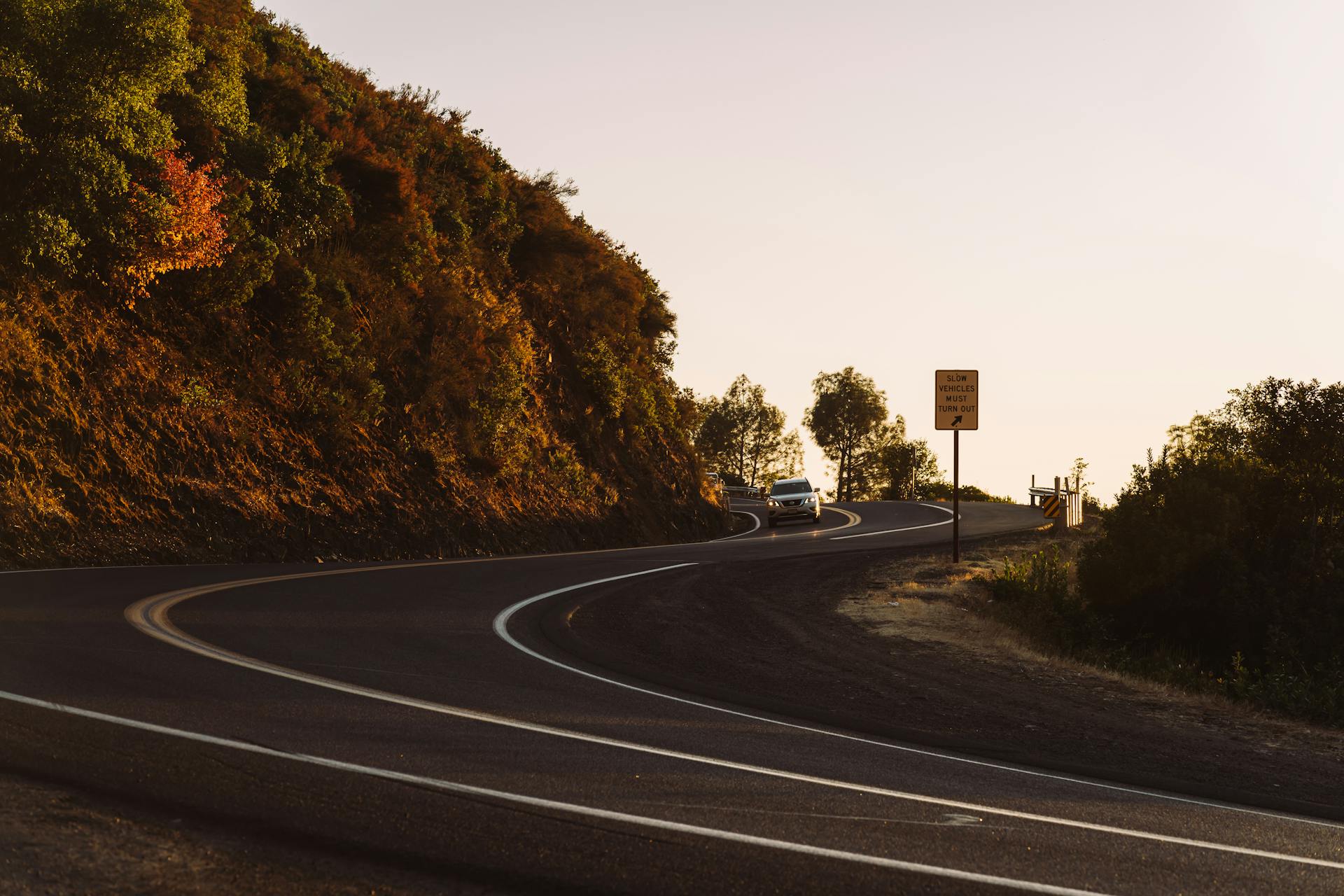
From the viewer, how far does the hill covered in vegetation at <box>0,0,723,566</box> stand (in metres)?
19.6

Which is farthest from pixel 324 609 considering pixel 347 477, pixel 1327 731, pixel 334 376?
pixel 334 376

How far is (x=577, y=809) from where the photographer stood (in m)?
5.64

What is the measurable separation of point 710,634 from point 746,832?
7.58 meters

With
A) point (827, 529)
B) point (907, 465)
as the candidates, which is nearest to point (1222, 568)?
point (827, 529)

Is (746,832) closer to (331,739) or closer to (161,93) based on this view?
(331,739)

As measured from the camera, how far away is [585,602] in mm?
15328

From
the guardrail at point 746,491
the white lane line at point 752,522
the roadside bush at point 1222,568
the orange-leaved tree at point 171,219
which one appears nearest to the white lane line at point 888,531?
the white lane line at point 752,522

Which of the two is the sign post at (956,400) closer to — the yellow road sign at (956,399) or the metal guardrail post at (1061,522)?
the yellow road sign at (956,399)

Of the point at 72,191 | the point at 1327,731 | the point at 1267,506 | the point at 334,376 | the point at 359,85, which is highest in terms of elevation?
the point at 359,85

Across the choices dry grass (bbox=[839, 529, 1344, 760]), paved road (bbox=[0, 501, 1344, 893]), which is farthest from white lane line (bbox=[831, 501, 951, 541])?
paved road (bbox=[0, 501, 1344, 893])

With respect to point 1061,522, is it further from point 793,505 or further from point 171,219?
point 171,219

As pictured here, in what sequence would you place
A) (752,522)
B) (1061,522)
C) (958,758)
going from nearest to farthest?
(958,758) < (1061,522) < (752,522)

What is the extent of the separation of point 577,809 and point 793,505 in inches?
1551

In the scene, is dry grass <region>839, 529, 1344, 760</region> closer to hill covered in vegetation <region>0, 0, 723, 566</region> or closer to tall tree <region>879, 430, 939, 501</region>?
hill covered in vegetation <region>0, 0, 723, 566</region>
